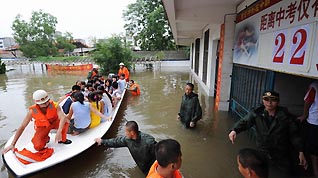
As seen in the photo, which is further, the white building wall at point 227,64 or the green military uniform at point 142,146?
the white building wall at point 227,64

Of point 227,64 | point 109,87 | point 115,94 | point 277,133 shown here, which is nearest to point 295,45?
point 277,133

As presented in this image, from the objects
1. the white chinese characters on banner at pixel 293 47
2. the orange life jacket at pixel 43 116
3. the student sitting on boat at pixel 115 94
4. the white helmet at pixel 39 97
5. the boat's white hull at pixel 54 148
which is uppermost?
the white chinese characters on banner at pixel 293 47

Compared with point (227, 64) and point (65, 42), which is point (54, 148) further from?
point (65, 42)

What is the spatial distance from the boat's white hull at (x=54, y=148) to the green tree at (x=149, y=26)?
2342 cm

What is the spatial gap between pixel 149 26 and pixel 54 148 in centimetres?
2733

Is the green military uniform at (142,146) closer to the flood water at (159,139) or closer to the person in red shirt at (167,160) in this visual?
the flood water at (159,139)

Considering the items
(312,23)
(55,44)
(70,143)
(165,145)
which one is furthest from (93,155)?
(55,44)

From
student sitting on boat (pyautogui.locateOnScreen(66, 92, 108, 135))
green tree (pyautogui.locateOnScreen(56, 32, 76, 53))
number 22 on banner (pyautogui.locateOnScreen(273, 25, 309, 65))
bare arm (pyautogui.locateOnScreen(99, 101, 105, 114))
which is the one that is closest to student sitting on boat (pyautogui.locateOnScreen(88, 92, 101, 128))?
bare arm (pyautogui.locateOnScreen(99, 101, 105, 114))

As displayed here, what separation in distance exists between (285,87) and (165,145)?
3.63 meters

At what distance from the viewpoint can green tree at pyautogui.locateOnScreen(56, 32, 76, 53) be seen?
3588 centimetres

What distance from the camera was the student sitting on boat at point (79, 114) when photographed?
385cm

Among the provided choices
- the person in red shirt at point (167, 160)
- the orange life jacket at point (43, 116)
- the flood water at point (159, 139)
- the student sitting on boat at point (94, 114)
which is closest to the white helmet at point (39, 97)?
the orange life jacket at point (43, 116)

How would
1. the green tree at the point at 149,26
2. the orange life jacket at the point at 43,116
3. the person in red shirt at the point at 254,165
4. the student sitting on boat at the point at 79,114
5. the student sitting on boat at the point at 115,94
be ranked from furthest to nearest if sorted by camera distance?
1. the green tree at the point at 149,26
2. the student sitting on boat at the point at 115,94
3. the student sitting on boat at the point at 79,114
4. the orange life jacket at the point at 43,116
5. the person in red shirt at the point at 254,165

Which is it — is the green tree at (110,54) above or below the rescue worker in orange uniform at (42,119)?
above
